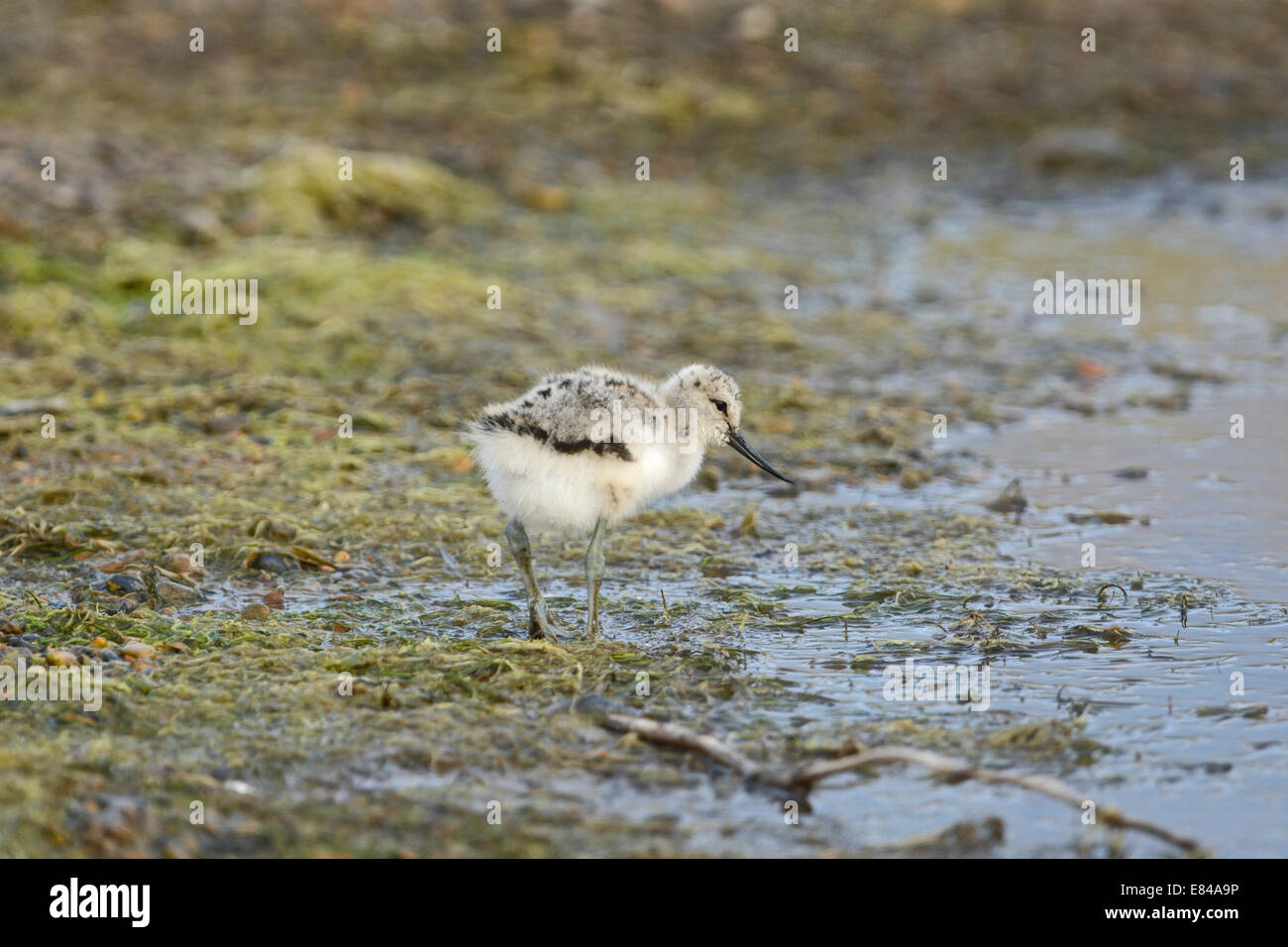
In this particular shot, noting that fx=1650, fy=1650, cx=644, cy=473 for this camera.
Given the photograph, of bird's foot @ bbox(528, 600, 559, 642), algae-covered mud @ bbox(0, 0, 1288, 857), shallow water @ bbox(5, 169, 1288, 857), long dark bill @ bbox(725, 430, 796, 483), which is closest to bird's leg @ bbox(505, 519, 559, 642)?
bird's foot @ bbox(528, 600, 559, 642)

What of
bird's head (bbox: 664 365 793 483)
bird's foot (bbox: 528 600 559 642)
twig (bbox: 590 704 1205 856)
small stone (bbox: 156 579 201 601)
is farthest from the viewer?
bird's head (bbox: 664 365 793 483)

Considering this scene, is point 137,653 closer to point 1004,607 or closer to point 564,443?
point 564,443

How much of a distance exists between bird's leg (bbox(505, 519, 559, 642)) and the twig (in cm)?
93

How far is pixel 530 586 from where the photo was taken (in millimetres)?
5945

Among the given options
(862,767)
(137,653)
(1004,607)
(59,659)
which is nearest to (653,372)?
(1004,607)

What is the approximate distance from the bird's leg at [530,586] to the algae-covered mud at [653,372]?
0.43ft

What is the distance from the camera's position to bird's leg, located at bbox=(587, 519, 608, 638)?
593cm

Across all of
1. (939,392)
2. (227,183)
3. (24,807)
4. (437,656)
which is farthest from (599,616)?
(227,183)

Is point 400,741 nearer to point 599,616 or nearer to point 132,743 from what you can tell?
point 132,743

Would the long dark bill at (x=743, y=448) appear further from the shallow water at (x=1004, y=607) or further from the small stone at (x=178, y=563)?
the small stone at (x=178, y=563)

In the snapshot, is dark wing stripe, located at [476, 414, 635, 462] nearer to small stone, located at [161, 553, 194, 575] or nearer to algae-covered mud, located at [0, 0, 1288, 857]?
algae-covered mud, located at [0, 0, 1288, 857]

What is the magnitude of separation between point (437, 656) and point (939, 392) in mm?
4906

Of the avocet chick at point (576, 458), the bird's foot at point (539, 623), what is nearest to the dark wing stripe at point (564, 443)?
the avocet chick at point (576, 458)

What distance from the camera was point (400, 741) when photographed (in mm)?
4949
